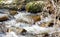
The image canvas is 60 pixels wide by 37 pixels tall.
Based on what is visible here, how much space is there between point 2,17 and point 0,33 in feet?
4.82

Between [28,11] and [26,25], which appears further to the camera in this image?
[28,11]

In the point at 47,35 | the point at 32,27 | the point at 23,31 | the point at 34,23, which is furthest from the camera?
the point at 34,23

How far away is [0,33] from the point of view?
16.4 feet

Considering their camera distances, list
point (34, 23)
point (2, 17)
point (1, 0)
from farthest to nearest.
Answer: point (1, 0)
point (2, 17)
point (34, 23)

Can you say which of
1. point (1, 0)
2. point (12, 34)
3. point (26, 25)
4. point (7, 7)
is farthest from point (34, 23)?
point (1, 0)

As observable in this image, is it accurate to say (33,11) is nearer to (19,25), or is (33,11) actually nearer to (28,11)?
(28,11)

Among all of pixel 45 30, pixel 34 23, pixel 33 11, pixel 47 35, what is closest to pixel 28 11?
pixel 33 11

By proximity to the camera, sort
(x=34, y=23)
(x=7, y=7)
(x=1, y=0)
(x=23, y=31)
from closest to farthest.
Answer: (x=23, y=31), (x=34, y=23), (x=7, y=7), (x=1, y=0)

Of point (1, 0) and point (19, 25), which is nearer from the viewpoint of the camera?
point (19, 25)

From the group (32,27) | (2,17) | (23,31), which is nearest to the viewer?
(23,31)

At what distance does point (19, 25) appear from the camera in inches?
225

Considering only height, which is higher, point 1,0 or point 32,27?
point 1,0

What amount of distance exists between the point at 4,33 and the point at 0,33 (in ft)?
0.45

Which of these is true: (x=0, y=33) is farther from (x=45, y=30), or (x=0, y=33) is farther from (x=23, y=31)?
(x=45, y=30)
